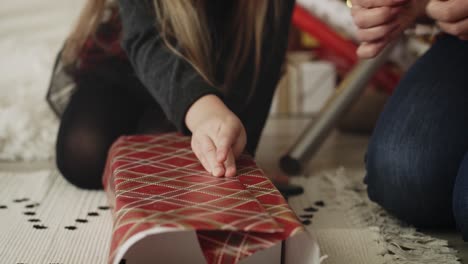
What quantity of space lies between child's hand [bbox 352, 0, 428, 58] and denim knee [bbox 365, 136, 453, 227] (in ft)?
0.49

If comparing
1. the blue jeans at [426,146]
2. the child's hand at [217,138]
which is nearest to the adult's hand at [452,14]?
the blue jeans at [426,146]

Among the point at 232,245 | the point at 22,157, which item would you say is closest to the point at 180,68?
the point at 232,245

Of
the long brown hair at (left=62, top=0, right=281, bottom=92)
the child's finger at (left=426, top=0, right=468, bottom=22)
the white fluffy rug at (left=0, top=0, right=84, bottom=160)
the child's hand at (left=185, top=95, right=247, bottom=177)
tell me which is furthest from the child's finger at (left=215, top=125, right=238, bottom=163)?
the white fluffy rug at (left=0, top=0, right=84, bottom=160)

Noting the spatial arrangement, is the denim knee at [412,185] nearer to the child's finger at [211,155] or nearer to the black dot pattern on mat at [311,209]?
the black dot pattern on mat at [311,209]

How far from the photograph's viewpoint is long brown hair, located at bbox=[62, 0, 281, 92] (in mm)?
833

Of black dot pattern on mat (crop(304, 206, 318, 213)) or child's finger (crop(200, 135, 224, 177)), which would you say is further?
black dot pattern on mat (crop(304, 206, 318, 213))

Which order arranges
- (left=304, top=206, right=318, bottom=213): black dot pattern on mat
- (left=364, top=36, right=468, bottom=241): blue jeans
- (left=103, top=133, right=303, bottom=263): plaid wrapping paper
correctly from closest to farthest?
(left=103, top=133, right=303, bottom=263): plaid wrapping paper → (left=364, top=36, right=468, bottom=241): blue jeans → (left=304, top=206, right=318, bottom=213): black dot pattern on mat

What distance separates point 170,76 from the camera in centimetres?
78

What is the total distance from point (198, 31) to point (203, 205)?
0.36 metres

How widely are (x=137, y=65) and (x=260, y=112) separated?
221mm

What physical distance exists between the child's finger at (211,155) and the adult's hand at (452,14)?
0.88 feet

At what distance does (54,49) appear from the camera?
130cm

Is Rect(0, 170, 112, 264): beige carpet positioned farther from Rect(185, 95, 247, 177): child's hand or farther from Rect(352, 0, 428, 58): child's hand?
Rect(352, 0, 428, 58): child's hand

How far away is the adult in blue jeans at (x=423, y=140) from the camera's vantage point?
68cm
